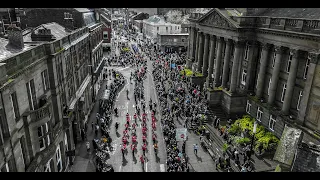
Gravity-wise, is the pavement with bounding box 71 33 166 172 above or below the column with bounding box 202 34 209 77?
below

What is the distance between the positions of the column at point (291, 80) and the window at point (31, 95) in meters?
25.2

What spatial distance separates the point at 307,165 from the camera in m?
10.2

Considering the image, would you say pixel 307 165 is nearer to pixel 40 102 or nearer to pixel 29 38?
pixel 40 102

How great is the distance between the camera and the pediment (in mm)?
35969

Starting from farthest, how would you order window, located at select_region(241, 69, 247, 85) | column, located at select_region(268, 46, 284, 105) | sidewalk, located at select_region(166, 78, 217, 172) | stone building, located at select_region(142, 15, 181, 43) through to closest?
1. stone building, located at select_region(142, 15, 181, 43)
2. window, located at select_region(241, 69, 247, 85)
3. column, located at select_region(268, 46, 284, 105)
4. sidewalk, located at select_region(166, 78, 217, 172)

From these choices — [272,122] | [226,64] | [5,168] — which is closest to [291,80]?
[272,122]

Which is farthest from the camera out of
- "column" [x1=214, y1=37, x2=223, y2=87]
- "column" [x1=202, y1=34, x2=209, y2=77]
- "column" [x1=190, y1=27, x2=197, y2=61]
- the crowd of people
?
"column" [x1=190, y1=27, x2=197, y2=61]

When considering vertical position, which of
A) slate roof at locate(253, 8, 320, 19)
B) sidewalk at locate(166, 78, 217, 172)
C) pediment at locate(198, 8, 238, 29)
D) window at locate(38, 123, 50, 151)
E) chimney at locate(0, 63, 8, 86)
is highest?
slate roof at locate(253, 8, 320, 19)

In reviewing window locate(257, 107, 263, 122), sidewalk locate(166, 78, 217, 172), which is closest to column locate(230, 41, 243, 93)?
window locate(257, 107, 263, 122)

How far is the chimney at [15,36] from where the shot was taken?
20.4 m

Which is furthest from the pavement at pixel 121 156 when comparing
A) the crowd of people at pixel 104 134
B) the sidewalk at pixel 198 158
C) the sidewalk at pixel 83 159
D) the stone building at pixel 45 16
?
the stone building at pixel 45 16

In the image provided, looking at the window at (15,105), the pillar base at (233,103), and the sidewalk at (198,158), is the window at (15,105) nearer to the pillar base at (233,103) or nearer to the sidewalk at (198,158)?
the sidewalk at (198,158)

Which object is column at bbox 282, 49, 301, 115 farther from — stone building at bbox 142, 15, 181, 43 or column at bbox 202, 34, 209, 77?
stone building at bbox 142, 15, 181, 43
